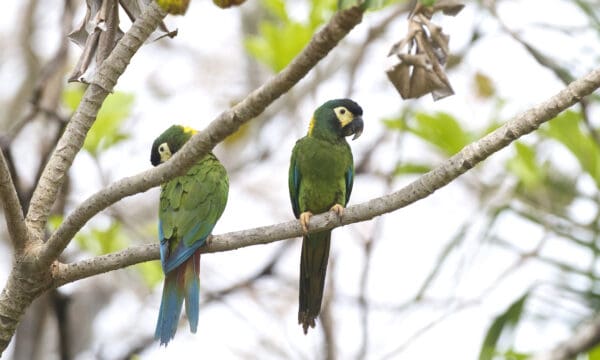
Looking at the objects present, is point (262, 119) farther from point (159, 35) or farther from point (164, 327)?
point (159, 35)

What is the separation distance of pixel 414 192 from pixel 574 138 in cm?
182

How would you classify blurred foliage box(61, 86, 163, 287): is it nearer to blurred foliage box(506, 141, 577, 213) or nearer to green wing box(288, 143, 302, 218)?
green wing box(288, 143, 302, 218)

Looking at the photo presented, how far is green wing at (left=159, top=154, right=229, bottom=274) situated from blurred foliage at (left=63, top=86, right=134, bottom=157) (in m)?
0.48

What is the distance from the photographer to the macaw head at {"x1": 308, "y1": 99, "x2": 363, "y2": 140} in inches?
152

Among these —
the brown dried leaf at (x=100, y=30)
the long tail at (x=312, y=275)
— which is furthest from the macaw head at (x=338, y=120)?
the brown dried leaf at (x=100, y=30)

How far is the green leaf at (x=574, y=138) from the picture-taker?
152 inches

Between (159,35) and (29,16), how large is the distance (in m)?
5.24

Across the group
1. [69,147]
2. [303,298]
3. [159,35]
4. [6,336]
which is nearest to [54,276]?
[6,336]

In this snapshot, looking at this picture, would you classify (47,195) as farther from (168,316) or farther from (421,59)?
(421,59)

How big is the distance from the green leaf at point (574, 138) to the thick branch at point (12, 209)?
7.82 feet

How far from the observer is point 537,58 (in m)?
3.26

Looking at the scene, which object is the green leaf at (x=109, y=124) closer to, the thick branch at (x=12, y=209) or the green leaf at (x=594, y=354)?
the thick branch at (x=12, y=209)

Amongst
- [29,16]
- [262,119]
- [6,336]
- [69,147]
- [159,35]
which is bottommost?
[6,336]

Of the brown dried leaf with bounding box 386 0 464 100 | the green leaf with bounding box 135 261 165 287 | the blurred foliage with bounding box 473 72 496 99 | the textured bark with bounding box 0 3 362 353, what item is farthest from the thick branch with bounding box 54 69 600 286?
the blurred foliage with bounding box 473 72 496 99
